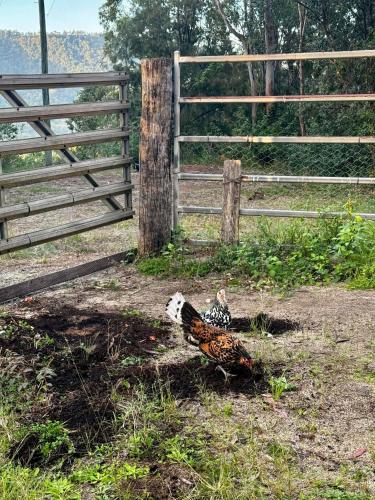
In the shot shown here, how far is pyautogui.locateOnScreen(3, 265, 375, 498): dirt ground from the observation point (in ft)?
12.7

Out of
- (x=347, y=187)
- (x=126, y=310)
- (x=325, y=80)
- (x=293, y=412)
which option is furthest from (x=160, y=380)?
(x=325, y=80)

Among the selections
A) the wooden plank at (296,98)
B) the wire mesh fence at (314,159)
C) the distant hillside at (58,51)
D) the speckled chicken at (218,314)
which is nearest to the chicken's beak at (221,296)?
the speckled chicken at (218,314)

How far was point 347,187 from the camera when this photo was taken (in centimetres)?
1345

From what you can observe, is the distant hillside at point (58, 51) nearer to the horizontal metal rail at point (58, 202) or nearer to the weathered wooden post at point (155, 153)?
the horizontal metal rail at point (58, 202)

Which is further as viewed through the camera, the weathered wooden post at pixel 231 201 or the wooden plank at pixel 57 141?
the weathered wooden post at pixel 231 201

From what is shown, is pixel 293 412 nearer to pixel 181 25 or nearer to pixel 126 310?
pixel 126 310

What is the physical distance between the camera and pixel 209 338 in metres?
4.52

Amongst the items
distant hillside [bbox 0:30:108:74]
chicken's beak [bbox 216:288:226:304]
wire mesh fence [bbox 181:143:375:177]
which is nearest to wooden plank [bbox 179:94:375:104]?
chicken's beak [bbox 216:288:226:304]

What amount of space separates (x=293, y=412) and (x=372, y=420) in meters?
0.43

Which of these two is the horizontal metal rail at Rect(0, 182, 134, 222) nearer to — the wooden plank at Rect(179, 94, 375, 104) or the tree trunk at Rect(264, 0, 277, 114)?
the wooden plank at Rect(179, 94, 375, 104)

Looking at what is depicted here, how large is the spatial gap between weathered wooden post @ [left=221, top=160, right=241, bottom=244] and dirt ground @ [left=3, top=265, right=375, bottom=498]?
64 cm

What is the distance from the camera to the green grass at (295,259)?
684 centimetres

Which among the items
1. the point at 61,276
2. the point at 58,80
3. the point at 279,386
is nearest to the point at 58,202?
the point at 61,276

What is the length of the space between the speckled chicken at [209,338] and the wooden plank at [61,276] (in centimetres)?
248
